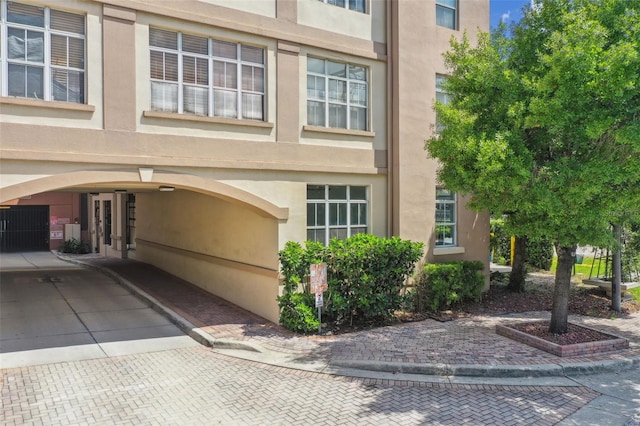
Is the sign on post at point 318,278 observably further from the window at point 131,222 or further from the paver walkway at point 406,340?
the window at point 131,222

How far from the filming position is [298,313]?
1032cm

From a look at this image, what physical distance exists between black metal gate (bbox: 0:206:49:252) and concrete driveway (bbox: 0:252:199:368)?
1129 cm

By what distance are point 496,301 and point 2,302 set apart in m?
13.9

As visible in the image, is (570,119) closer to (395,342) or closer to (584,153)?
(584,153)

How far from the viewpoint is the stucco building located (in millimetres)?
8734

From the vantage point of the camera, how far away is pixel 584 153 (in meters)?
8.89

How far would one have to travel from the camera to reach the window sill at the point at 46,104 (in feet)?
27.0

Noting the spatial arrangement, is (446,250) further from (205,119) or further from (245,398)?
(245,398)

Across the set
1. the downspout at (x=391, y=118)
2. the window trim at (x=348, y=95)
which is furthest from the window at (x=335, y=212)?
the window trim at (x=348, y=95)

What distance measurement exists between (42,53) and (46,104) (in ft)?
3.42

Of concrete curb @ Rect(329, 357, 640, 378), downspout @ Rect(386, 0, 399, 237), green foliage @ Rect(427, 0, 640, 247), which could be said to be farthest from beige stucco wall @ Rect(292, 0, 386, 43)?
concrete curb @ Rect(329, 357, 640, 378)

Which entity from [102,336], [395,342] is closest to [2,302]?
[102,336]

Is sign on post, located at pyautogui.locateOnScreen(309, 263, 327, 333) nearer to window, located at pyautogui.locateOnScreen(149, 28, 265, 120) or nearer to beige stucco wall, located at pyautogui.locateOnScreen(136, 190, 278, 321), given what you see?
beige stucco wall, located at pyautogui.locateOnScreen(136, 190, 278, 321)

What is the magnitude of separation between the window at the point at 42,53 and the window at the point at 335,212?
5.66 metres
